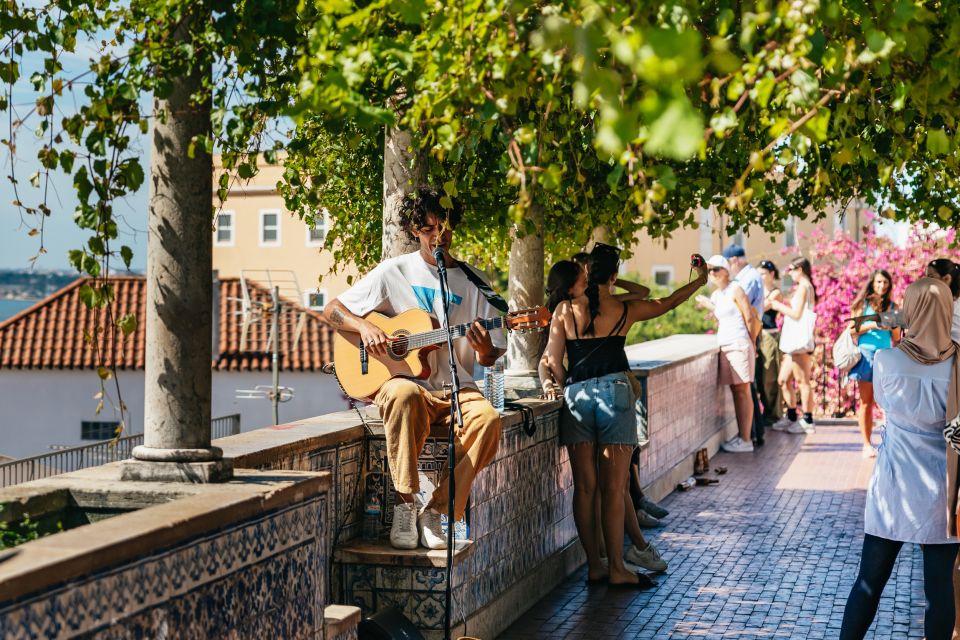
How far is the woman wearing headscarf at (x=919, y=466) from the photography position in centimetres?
615

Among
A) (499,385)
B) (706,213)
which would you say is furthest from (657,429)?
(706,213)

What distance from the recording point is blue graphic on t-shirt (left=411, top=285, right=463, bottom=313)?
6.64 meters

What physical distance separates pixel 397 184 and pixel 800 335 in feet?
31.9

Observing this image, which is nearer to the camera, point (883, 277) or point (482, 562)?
point (482, 562)

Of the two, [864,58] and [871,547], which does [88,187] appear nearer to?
[864,58]

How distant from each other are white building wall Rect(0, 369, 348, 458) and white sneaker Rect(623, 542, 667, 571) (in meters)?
36.4

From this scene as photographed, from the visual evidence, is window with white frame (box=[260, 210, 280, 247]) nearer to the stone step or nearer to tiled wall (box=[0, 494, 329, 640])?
the stone step

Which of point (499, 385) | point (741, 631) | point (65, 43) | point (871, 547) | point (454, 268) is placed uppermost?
point (65, 43)

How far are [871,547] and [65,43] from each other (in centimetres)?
419

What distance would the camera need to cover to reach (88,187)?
4.77m

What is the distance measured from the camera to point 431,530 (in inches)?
259

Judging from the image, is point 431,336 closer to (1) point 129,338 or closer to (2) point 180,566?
(2) point 180,566

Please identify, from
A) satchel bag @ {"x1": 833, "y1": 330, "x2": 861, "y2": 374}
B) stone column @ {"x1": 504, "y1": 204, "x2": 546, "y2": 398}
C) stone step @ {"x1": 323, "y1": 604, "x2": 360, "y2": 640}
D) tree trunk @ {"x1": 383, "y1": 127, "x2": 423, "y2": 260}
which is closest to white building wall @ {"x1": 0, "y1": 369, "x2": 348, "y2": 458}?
satchel bag @ {"x1": 833, "y1": 330, "x2": 861, "y2": 374}

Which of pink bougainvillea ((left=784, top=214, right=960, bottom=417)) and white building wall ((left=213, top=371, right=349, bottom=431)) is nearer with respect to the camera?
pink bougainvillea ((left=784, top=214, right=960, bottom=417))
